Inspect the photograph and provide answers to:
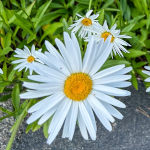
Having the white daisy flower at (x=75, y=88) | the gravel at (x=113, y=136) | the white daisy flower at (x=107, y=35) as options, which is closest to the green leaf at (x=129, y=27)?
the white daisy flower at (x=107, y=35)

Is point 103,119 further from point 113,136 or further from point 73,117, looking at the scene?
point 113,136

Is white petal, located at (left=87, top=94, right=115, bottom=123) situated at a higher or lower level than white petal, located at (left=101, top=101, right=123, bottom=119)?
higher

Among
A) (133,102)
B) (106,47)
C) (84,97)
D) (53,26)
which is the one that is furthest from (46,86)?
(133,102)

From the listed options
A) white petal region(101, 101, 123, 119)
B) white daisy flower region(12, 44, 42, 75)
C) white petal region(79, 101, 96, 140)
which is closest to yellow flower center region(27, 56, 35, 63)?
white daisy flower region(12, 44, 42, 75)

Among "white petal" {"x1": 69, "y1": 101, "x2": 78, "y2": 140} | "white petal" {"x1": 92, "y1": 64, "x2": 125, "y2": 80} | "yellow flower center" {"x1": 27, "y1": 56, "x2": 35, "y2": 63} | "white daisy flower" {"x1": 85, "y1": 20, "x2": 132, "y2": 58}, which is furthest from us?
"yellow flower center" {"x1": 27, "y1": 56, "x2": 35, "y2": 63}

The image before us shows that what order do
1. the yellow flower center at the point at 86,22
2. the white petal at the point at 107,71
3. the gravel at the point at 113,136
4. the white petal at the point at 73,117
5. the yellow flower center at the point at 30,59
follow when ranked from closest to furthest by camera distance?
1. the white petal at the point at 107,71
2. the white petal at the point at 73,117
3. the yellow flower center at the point at 86,22
4. the yellow flower center at the point at 30,59
5. the gravel at the point at 113,136

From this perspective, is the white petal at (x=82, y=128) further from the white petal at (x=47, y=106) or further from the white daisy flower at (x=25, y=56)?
the white daisy flower at (x=25, y=56)

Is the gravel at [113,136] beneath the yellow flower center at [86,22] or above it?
beneath

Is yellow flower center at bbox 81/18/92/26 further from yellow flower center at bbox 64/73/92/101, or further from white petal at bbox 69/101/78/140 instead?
white petal at bbox 69/101/78/140
